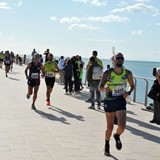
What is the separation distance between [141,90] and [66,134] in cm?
679

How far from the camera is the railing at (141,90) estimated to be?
14159 mm

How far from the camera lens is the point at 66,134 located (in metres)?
8.48

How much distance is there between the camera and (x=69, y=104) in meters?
13.8

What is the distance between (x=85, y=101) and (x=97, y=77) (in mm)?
2439

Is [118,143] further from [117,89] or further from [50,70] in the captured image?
[50,70]

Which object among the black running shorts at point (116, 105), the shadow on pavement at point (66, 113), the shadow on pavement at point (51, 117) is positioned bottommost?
the shadow on pavement at point (66, 113)

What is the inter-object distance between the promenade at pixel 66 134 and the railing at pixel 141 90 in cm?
104

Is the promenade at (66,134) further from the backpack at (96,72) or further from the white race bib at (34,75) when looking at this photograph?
the backpack at (96,72)

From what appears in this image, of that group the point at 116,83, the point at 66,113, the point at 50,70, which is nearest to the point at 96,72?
the point at 50,70

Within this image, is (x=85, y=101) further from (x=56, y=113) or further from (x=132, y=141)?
(x=132, y=141)

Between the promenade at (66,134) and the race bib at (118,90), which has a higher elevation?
Result: the race bib at (118,90)

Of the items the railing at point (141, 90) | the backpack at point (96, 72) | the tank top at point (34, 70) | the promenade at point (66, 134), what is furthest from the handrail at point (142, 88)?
the tank top at point (34, 70)

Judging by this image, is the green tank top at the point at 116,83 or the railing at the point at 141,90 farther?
the railing at the point at 141,90

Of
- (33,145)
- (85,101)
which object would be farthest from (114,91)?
(85,101)
